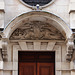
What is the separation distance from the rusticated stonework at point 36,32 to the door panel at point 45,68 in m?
1.15

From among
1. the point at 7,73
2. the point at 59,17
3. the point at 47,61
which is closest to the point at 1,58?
the point at 7,73

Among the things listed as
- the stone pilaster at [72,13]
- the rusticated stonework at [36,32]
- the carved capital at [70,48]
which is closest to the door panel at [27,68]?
the rusticated stonework at [36,32]

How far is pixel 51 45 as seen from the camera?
11062 millimetres

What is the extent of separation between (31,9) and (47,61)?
2274 millimetres

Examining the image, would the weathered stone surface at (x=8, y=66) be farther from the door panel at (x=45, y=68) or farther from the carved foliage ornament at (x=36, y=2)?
the carved foliage ornament at (x=36, y=2)

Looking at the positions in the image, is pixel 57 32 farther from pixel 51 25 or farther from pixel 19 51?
pixel 19 51

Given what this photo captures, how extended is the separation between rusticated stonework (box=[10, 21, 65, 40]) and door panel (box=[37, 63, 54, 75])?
1.15 metres

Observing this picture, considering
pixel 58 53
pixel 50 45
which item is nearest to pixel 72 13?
pixel 50 45

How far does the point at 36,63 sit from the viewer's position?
448 inches

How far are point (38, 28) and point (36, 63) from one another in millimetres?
1517

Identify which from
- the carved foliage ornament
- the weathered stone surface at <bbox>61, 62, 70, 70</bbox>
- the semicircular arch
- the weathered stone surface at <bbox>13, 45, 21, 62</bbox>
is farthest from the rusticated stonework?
the weathered stone surface at <bbox>61, 62, 70, 70</bbox>

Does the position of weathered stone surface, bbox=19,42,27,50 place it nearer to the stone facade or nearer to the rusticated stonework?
the stone facade

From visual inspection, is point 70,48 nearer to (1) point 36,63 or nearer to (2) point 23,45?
(1) point 36,63

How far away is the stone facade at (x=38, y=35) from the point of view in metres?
10.6
